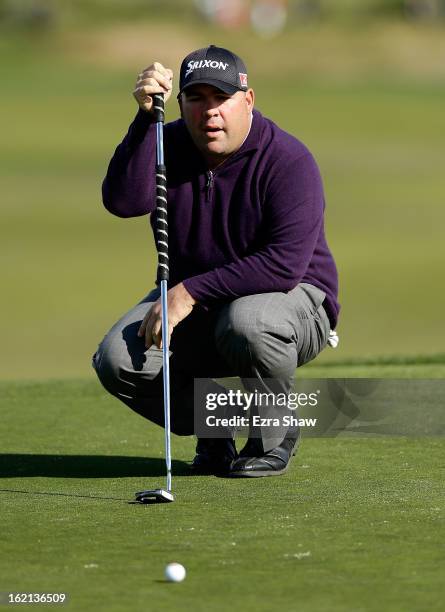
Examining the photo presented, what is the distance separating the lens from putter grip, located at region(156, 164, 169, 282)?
5113 mm

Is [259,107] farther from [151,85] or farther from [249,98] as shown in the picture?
[151,85]

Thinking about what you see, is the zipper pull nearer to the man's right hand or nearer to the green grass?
the man's right hand

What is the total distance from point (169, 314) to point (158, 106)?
0.84m

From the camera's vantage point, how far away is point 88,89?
42.0m

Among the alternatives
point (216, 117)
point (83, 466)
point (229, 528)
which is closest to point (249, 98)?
point (216, 117)

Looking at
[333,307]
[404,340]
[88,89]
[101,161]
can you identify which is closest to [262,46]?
[88,89]

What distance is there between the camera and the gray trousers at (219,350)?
5.30m

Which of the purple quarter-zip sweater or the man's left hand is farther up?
the purple quarter-zip sweater

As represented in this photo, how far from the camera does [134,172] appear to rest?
5594mm

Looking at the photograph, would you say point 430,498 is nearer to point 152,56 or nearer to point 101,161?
point 101,161

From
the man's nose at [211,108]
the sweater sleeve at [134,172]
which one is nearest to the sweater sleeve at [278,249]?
the man's nose at [211,108]

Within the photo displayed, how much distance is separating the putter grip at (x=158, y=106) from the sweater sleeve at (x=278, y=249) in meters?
0.53

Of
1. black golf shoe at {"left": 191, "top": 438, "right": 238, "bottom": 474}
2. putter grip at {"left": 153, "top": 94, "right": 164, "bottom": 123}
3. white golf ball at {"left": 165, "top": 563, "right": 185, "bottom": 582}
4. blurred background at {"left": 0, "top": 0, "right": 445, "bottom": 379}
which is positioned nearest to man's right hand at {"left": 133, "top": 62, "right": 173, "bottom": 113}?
putter grip at {"left": 153, "top": 94, "right": 164, "bottom": 123}

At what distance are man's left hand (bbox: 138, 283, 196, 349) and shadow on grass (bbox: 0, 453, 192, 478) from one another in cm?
54
